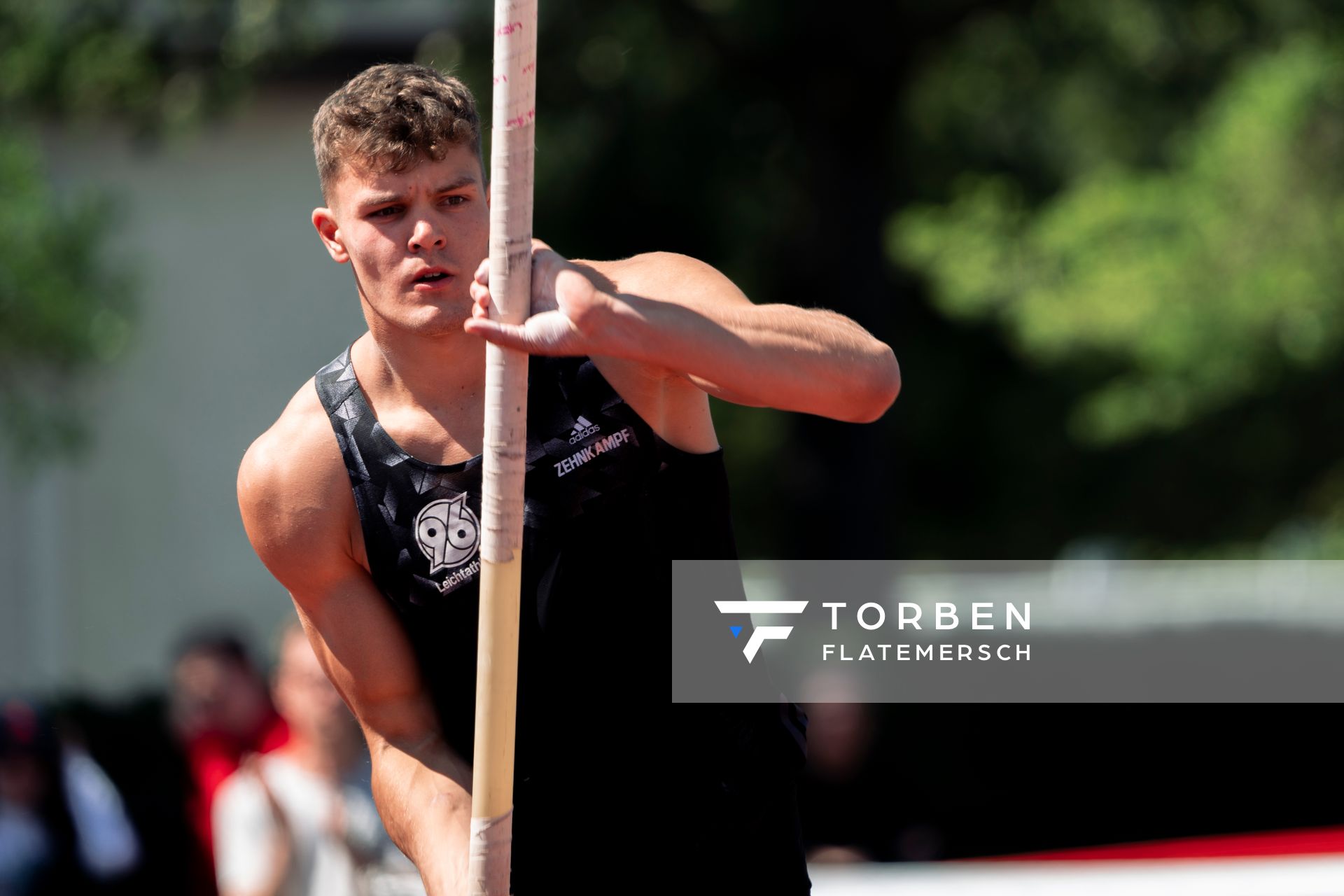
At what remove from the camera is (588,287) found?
2510 mm

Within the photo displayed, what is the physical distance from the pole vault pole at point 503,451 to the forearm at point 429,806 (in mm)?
281

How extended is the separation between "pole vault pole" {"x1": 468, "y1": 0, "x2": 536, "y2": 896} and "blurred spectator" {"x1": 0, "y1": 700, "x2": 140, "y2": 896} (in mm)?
4874

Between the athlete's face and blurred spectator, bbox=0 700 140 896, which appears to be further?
blurred spectator, bbox=0 700 140 896

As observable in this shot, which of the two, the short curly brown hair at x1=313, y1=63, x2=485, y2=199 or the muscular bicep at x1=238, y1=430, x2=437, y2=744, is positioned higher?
the short curly brown hair at x1=313, y1=63, x2=485, y2=199

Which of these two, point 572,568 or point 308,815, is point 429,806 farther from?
point 308,815

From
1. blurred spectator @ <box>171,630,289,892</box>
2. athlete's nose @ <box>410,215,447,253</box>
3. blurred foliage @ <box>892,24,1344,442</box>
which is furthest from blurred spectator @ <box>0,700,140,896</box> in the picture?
blurred foliage @ <box>892,24,1344,442</box>

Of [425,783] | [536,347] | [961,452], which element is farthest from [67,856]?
[961,452]

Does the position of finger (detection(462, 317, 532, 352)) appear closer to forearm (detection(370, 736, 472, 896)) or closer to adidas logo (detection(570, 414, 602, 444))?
adidas logo (detection(570, 414, 602, 444))

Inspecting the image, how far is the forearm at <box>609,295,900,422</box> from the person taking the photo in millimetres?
2559

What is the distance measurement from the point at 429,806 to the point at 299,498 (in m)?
0.65

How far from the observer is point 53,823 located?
718cm

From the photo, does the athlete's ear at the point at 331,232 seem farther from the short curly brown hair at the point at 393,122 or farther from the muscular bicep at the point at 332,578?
the muscular bicep at the point at 332,578

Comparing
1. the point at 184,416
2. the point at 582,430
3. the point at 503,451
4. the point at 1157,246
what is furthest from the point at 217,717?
the point at 1157,246

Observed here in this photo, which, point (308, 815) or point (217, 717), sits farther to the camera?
point (217, 717)
